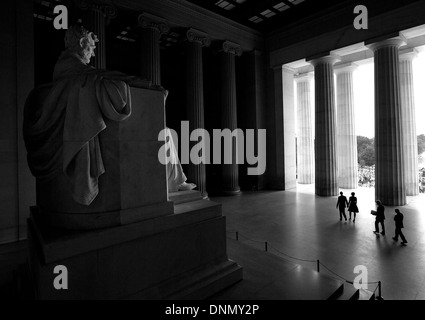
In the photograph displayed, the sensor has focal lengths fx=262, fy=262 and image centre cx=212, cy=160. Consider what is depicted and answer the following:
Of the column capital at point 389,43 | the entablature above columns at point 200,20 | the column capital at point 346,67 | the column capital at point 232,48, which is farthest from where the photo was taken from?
the column capital at point 346,67

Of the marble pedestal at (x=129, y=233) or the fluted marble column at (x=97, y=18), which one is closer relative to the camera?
the marble pedestal at (x=129, y=233)

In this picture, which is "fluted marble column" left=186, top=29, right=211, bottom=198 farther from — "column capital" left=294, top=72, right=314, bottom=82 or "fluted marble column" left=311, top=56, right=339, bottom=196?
"column capital" left=294, top=72, right=314, bottom=82

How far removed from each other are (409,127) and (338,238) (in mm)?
15157

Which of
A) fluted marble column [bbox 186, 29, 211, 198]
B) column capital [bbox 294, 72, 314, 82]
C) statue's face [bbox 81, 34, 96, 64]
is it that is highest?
column capital [bbox 294, 72, 314, 82]

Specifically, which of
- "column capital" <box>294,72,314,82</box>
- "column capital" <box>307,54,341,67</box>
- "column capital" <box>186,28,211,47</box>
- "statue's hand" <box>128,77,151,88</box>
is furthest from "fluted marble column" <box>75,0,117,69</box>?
"column capital" <box>294,72,314,82</box>

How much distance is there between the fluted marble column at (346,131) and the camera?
907 inches

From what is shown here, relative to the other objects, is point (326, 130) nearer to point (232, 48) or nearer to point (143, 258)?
point (232, 48)

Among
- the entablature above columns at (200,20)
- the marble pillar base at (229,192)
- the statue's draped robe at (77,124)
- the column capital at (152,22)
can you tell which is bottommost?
the marble pillar base at (229,192)

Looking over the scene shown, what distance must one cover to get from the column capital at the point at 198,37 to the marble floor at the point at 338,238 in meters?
11.9

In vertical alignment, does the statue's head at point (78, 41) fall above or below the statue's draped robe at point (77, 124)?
above

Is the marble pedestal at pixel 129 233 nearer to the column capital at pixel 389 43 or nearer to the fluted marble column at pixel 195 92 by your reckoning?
the fluted marble column at pixel 195 92

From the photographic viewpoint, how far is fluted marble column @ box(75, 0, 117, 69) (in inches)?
557

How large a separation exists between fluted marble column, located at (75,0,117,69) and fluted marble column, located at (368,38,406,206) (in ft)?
54.4

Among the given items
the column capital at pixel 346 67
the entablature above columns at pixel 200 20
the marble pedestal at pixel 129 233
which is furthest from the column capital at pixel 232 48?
the marble pedestal at pixel 129 233
